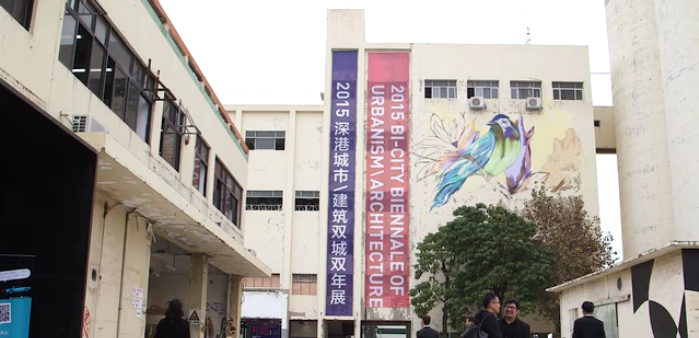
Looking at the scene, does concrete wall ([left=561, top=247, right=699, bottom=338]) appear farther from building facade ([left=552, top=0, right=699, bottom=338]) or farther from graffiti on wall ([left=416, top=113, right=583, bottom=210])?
graffiti on wall ([left=416, top=113, right=583, bottom=210])

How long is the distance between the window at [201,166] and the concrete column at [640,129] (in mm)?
21909

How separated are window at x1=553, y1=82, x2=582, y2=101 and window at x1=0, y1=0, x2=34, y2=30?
103ft

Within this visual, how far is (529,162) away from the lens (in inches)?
1432

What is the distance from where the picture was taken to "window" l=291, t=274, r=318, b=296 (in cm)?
3609

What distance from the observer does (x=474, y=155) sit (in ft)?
120

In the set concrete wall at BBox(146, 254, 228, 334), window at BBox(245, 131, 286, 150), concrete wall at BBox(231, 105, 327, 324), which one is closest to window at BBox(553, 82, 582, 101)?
concrete wall at BBox(231, 105, 327, 324)

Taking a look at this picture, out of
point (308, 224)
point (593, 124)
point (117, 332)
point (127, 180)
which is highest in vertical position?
point (593, 124)

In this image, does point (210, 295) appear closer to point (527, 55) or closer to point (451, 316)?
point (451, 316)

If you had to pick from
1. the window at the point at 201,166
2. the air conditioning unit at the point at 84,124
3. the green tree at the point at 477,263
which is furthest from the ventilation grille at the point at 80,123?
the green tree at the point at 477,263

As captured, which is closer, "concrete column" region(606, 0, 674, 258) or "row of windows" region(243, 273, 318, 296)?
"concrete column" region(606, 0, 674, 258)

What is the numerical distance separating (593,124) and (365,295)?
13.8 metres

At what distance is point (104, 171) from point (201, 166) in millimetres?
7917

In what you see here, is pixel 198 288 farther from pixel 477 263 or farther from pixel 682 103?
pixel 682 103

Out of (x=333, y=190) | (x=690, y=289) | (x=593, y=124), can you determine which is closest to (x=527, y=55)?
(x=593, y=124)
